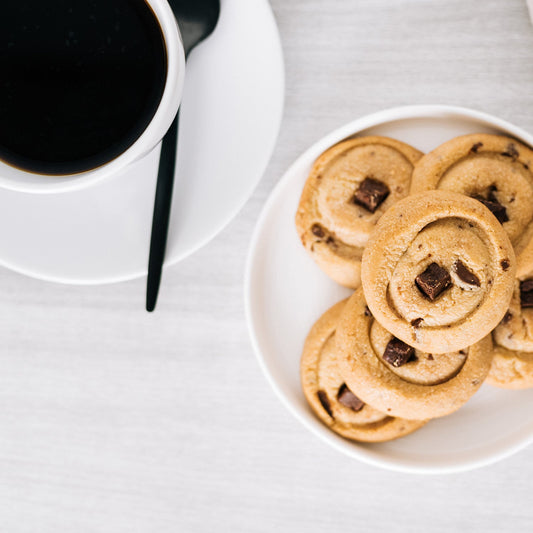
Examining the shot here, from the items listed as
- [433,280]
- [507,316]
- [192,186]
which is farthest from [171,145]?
[507,316]

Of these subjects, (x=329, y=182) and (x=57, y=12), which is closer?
(x=57, y=12)

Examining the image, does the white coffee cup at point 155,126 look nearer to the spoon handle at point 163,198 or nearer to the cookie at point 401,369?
the spoon handle at point 163,198

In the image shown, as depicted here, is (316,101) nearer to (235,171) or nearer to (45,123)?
(235,171)

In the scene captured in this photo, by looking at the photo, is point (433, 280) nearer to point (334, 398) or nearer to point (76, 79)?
point (334, 398)

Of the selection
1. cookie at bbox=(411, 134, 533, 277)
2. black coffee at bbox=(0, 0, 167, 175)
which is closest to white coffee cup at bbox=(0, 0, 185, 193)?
black coffee at bbox=(0, 0, 167, 175)

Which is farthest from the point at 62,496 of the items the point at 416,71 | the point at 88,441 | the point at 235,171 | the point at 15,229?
the point at 416,71

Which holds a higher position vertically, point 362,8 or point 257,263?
point 362,8

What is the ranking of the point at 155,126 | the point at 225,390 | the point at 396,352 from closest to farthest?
1. the point at 155,126
2. the point at 396,352
3. the point at 225,390
